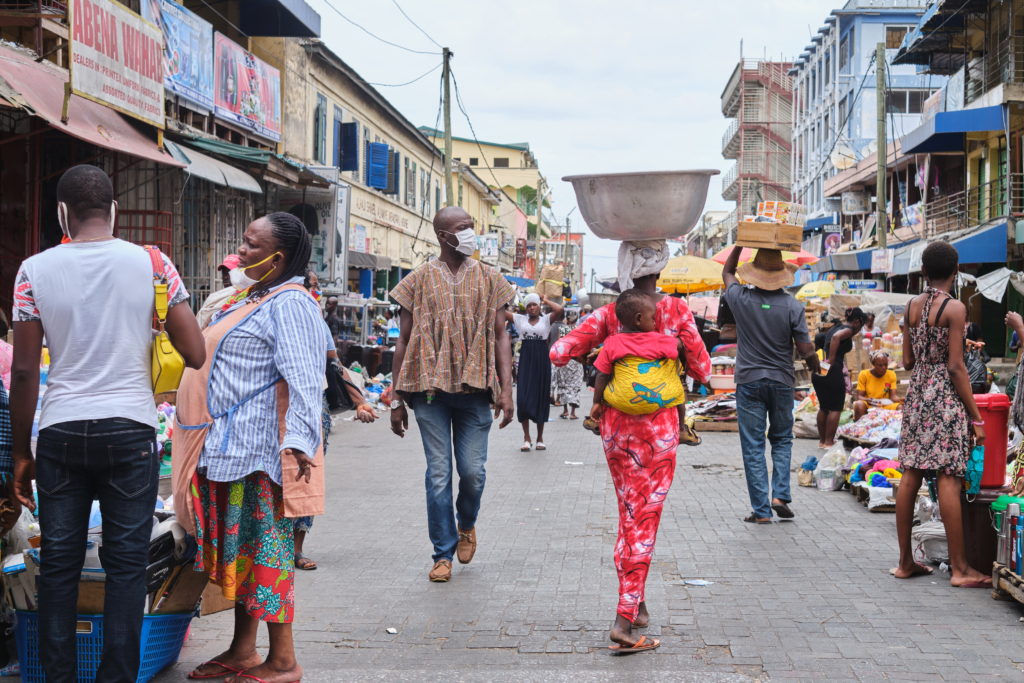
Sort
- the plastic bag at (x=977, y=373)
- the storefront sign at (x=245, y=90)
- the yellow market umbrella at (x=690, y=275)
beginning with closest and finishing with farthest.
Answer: the plastic bag at (x=977, y=373) < the storefront sign at (x=245, y=90) < the yellow market umbrella at (x=690, y=275)

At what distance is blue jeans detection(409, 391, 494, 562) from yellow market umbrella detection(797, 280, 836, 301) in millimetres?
21183

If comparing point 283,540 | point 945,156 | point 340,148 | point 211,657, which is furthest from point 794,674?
point 945,156

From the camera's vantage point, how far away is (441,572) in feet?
18.3

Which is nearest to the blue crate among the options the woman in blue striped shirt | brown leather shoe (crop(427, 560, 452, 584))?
the woman in blue striped shirt

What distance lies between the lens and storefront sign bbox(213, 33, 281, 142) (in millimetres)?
16188

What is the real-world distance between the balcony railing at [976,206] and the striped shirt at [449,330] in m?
20.5

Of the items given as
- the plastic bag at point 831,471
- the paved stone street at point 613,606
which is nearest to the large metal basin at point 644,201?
the paved stone street at point 613,606

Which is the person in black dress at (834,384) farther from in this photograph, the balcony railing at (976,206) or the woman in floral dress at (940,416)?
the balcony railing at (976,206)

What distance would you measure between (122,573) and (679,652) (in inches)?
93.4

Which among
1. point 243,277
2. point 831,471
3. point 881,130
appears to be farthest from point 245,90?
point 881,130

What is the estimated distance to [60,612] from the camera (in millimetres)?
3475

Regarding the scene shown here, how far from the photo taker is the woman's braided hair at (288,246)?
3.97 m

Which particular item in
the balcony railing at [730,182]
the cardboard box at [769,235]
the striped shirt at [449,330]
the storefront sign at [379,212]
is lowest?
the striped shirt at [449,330]

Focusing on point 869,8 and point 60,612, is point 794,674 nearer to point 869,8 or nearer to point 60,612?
point 60,612
